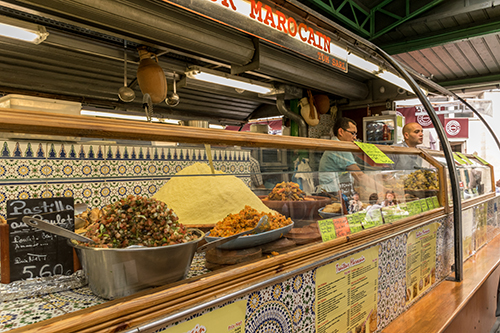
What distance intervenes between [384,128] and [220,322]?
6141mm

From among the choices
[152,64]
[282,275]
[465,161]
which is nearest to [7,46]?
[152,64]

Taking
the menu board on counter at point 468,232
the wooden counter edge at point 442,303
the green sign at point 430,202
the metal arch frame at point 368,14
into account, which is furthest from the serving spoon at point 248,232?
the metal arch frame at point 368,14

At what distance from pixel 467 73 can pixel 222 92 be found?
A: 469 cm

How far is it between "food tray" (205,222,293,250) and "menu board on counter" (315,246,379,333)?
0.58ft

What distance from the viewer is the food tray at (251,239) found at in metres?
0.89

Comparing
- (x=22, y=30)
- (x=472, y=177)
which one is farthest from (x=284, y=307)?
(x=22, y=30)

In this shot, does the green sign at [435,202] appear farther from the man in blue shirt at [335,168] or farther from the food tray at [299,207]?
the food tray at [299,207]

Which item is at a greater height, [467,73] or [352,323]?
[467,73]

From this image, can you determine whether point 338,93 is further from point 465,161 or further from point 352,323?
point 352,323

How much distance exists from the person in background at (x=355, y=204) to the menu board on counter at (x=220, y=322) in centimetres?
69

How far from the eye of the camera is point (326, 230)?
3.71ft

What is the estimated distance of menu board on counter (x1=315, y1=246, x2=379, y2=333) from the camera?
106cm

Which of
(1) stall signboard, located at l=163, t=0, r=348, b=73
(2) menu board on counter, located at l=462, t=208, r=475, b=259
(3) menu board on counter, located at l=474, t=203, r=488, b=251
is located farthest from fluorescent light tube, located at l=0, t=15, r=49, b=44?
(3) menu board on counter, located at l=474, t=203, r=488, b=251

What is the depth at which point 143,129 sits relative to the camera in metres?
0.71
